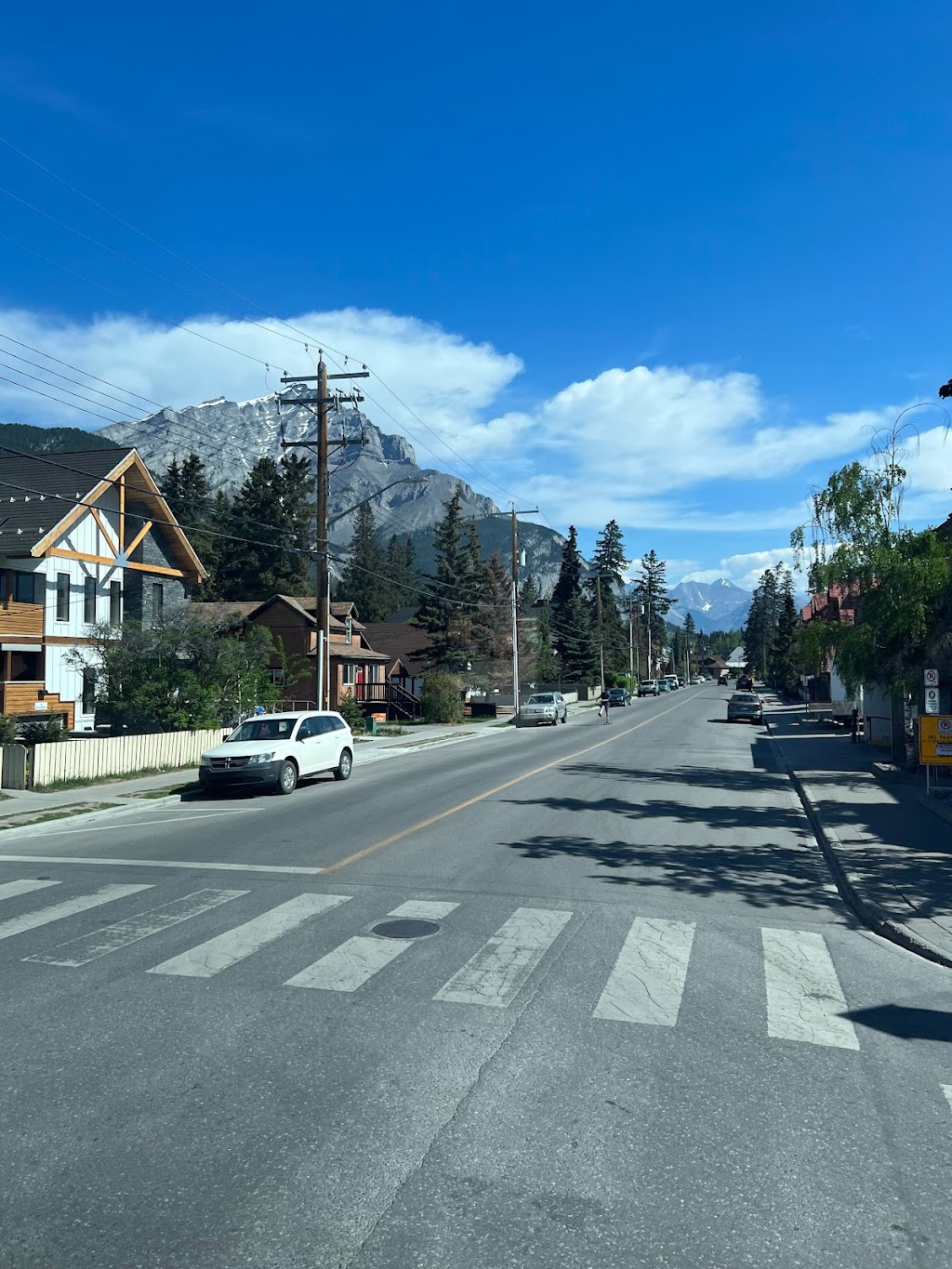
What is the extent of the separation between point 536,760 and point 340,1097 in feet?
69.2

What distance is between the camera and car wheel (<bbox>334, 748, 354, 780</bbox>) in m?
22.0

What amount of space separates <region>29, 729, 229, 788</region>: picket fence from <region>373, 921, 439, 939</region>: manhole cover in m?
12.8

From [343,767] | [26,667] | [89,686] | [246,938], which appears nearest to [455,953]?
[246,938]

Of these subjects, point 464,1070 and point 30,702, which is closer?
point 464,1070

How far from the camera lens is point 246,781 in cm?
1850

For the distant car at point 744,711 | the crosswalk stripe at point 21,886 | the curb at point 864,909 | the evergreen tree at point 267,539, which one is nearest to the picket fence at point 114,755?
the crosswalk stripe at point 21,886

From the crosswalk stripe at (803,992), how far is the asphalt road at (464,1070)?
1.4 inches

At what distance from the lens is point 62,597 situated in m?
34.0

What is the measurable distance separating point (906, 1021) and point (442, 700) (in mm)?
43283

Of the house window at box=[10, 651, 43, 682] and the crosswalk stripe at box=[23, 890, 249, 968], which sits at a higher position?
the house window at box=[10, 651, 43, 682]

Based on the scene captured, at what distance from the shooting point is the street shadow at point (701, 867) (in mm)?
10461

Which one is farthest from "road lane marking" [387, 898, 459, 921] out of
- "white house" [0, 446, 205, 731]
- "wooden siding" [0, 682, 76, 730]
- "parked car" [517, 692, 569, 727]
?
"parked car" [517, 692, 569, 727]

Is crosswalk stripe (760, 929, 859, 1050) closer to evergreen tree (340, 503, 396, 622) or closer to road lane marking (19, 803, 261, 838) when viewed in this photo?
road lane marking (19, 803, 261, 838)

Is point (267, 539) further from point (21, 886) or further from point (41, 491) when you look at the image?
point (21, 886)
